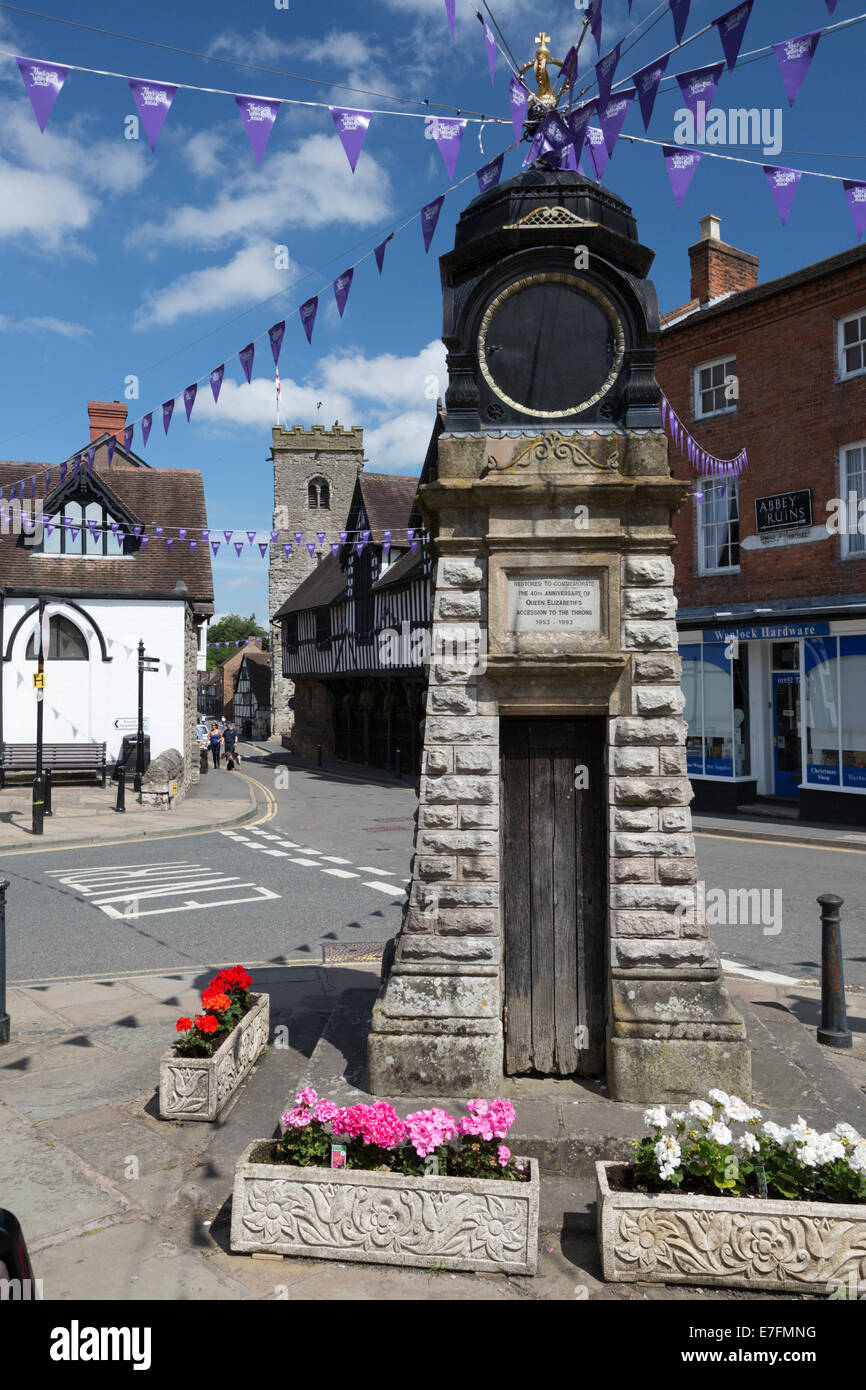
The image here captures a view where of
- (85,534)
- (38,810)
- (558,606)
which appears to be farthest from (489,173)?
(85,534)

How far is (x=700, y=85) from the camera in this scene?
22.8ft

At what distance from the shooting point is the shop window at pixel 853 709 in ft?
62.4

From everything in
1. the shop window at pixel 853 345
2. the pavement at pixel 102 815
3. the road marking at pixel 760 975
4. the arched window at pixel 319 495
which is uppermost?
A: the arched window at pixel 319 495

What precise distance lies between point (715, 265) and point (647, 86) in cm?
1968

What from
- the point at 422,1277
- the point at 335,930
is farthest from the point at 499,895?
the point at 335,930

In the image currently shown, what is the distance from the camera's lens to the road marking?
8.88 m

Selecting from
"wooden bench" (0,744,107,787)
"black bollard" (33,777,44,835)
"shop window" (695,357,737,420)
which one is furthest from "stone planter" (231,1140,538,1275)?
"wooden bench" (0,744,107,787)

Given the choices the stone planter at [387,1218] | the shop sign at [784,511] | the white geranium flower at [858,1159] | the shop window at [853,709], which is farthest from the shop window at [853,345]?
the stone planter at [387,1218]

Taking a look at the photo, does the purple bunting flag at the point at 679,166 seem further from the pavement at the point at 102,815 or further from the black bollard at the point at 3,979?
the pavement at the point at 102,815

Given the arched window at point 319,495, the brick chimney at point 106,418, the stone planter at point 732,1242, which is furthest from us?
the arched window at point 319,495

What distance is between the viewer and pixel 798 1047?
6.18 m

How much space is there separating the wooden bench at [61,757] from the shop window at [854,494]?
20.7m

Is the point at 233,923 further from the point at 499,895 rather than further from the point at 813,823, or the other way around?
the point at 813,823
